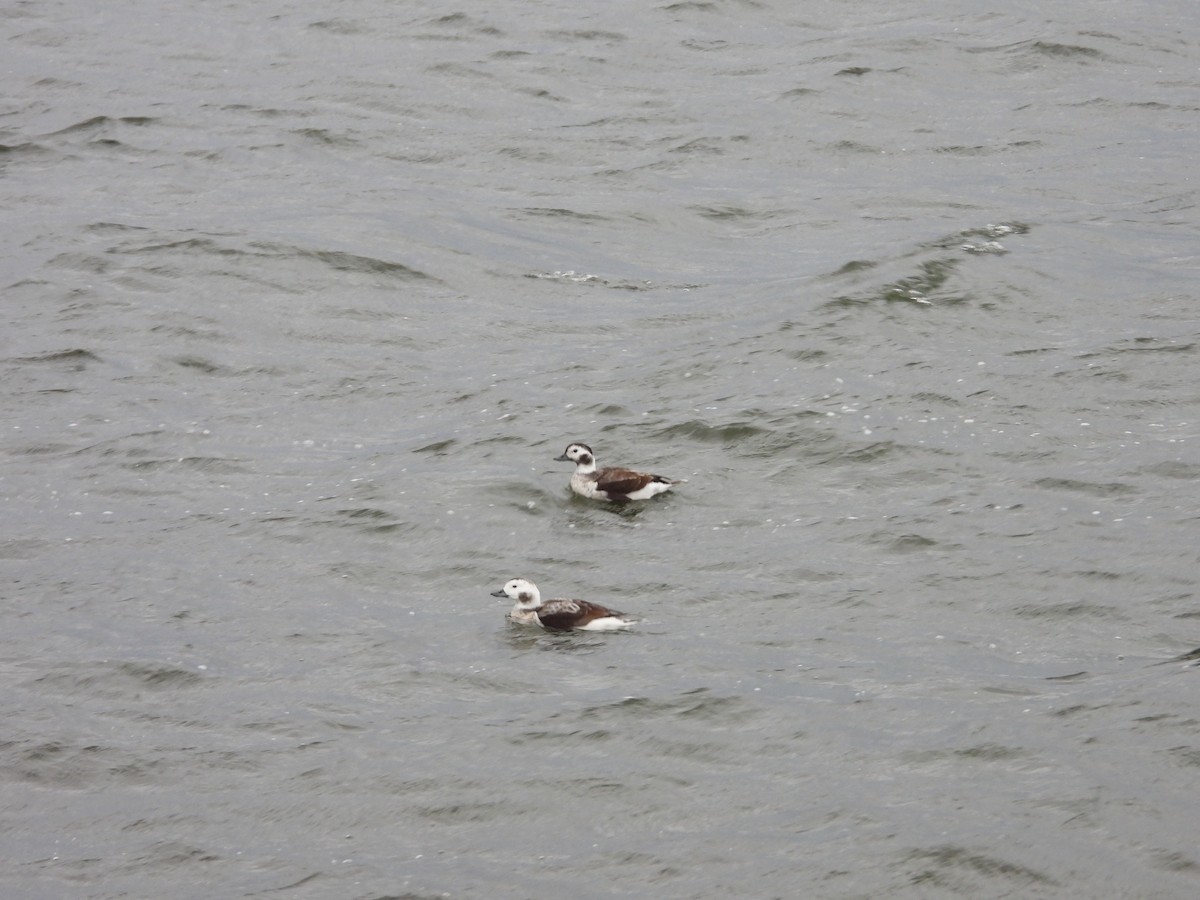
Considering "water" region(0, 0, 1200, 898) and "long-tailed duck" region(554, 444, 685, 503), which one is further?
"long-tailed duck" region(554, 444, 685, 503)

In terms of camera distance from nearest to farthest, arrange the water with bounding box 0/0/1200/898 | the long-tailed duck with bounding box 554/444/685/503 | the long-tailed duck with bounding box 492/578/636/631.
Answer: the water with bounding box 0/0/1200/898 → the long-tailed duck with bounding box 492/578/636/631 → the long-tailed duck with bounding box 554/444/685/503

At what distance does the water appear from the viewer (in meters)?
12.2

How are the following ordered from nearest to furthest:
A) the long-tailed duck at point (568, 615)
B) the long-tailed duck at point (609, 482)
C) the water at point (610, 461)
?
the water at point (610, 461) < the long-tailed duck at point (568, 615) < the long-tailed duck at point (609, 482)

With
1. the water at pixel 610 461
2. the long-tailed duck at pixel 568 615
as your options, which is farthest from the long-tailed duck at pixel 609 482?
the long-tailed duck at pixel 568 615

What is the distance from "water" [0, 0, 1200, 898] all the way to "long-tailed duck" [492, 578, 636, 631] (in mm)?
117

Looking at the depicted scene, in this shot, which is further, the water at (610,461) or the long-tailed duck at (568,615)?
the long-tailed duck at (568,615)

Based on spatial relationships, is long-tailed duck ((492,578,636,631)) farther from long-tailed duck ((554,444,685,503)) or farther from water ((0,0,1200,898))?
long-tailed duck ((554,444,685,503))

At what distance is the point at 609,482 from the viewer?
55.8 ft

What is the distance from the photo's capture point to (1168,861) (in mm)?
11102

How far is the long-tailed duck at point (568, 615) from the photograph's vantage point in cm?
1452

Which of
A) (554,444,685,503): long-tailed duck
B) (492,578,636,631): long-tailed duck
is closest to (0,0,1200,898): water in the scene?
(492,578,636,631): long-tailed duck

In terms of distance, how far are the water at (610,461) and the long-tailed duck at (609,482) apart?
219 mm

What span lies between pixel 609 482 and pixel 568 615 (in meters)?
2.69

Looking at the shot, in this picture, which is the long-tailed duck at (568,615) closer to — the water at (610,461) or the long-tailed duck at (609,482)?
the water at (610,461)
